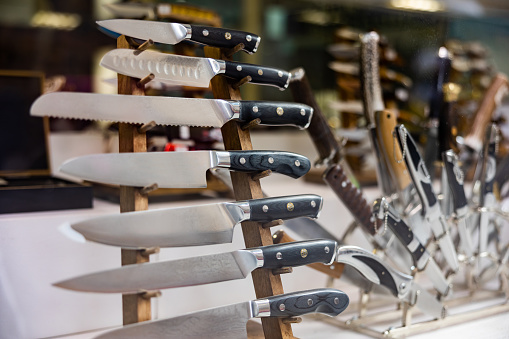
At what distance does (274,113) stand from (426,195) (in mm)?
297

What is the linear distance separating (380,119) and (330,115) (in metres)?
0.66

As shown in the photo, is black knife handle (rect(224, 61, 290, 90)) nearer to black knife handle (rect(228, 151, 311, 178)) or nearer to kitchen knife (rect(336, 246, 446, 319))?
black knife handle (rect(228, 151, 311, 178))

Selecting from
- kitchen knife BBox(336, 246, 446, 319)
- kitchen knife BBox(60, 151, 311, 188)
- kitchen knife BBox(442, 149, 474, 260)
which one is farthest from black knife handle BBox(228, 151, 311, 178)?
kitchen knife BBox(442, 149, 474, 260)

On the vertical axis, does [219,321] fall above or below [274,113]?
below

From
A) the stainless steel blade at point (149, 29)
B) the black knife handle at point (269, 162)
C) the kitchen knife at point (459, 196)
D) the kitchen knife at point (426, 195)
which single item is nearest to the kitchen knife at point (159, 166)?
the black knife handle at point (269, 162)

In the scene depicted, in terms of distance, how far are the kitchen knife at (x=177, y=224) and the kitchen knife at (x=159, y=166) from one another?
0.04 meters

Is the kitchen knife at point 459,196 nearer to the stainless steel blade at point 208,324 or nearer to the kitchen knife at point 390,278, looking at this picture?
the kitchen knife at point 390,278

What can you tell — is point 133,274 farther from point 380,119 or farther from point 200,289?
point 380,119

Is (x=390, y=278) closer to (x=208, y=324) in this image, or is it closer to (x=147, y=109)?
(x=208, y=324)

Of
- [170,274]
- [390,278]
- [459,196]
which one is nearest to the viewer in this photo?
[170,274]

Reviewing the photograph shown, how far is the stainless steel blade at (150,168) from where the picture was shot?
654mm

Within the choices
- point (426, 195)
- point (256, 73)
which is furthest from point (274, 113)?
point (426, 195)

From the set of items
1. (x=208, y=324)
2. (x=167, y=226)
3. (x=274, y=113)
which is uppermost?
(x=274, y=113)

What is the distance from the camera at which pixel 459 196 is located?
93 centimetres
